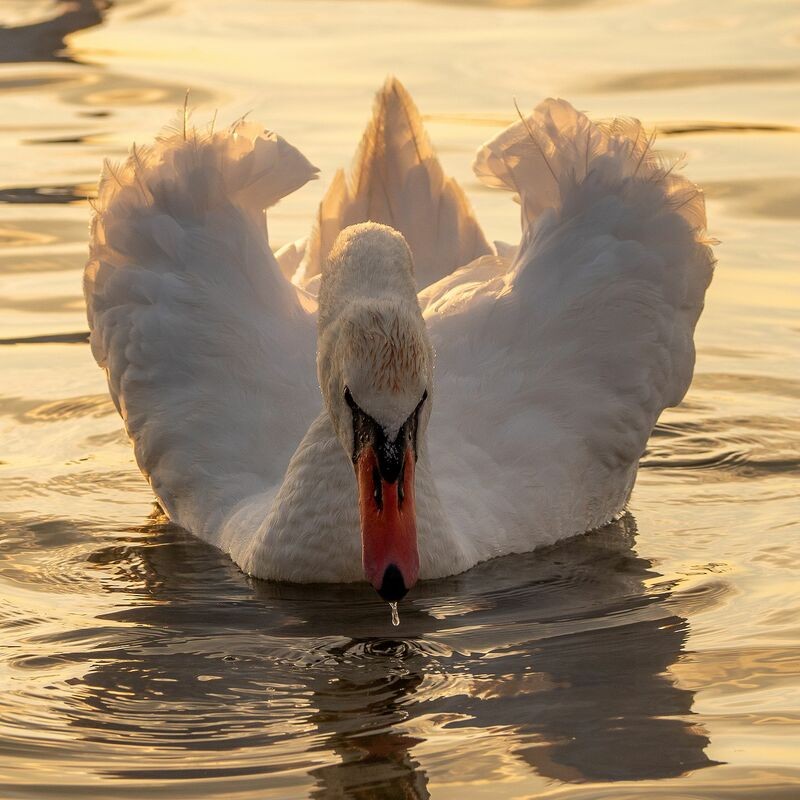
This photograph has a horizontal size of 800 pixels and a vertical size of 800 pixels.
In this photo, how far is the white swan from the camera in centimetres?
802

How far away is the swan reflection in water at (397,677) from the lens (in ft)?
20.2

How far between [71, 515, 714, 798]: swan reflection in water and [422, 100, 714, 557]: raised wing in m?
0.31

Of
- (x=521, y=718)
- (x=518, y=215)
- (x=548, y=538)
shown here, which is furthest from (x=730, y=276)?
(x=521, y=718)

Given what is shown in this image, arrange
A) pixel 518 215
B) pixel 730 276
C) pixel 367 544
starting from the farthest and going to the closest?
1. pixel 518 215
2. pixel 730 276
3. pixel 367 544

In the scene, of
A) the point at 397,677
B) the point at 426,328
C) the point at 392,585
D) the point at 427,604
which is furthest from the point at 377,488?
the point at 426,328

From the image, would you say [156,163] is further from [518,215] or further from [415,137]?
[518,215]

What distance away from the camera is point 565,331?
8.97 metres

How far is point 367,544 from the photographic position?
6957 mm

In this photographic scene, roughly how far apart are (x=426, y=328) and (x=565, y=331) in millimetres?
1181

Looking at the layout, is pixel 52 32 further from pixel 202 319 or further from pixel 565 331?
pixel 565 331

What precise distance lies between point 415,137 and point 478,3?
8570mm

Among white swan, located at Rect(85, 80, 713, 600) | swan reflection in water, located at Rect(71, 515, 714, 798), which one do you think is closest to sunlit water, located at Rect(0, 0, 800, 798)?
swan reflection in water, located at Rect(71, 515, 714, 798)

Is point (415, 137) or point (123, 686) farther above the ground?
point (415, 137)

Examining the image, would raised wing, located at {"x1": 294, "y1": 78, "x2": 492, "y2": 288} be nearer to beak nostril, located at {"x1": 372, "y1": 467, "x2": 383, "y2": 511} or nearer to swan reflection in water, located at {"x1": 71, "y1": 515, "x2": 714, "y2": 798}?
swan reflection in water, located at {"x1": 71, "y1": 515, "x2": 714, "y2": 798}
